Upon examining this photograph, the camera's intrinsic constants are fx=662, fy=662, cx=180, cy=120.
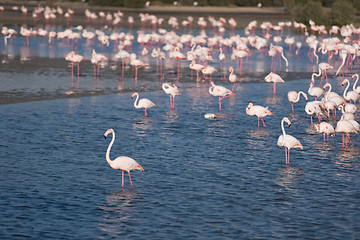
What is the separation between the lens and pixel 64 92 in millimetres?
22984

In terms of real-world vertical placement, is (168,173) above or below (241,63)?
below

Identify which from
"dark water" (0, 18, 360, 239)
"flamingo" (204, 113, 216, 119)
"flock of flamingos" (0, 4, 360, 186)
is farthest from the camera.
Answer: "flamingo" (204, 113, 216, 119)

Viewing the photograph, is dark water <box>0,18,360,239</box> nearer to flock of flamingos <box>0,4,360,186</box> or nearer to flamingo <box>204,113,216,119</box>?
Result: flamingo <box>204,113,216,119</box>

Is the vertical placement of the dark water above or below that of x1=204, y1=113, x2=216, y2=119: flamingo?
below

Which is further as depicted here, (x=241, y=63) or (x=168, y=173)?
(x=241, y=63)

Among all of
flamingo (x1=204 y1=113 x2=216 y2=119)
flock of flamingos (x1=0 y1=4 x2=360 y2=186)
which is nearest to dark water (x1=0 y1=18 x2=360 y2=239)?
flamingo (x1=204 y1=113 x2=216 y2=119)

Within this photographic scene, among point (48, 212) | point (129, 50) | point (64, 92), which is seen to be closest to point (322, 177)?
point (48, 212)

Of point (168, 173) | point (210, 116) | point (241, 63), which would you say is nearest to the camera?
point (168, 173)

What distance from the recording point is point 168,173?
44.1ft

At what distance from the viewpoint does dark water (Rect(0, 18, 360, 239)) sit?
1057 centimetres

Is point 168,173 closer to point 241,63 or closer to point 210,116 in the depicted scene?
point 210,116

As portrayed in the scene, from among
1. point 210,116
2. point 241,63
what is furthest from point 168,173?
point 241,63

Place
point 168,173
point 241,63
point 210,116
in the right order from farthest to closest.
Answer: point 241,63 → point 210,116 → point 168,173

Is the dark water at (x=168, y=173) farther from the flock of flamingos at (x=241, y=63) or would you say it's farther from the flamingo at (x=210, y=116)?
the flock of flamingos at (x=241, y=63)
